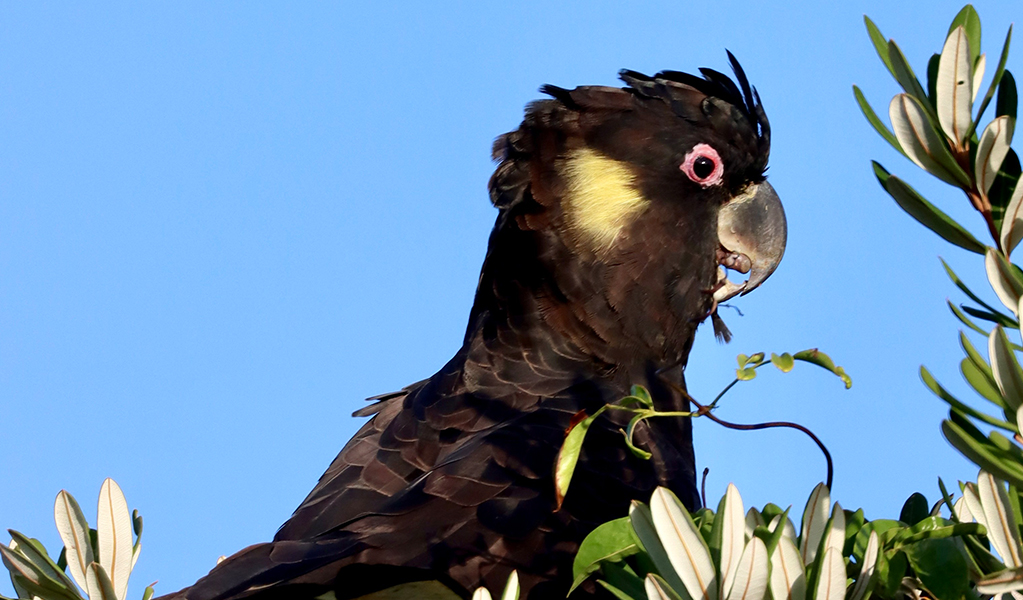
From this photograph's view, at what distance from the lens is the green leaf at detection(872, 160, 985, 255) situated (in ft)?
3.56

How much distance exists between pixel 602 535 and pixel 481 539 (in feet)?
3.91

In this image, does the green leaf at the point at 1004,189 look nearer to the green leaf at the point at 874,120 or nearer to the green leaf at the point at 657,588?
the green leaf at the point at 874,120

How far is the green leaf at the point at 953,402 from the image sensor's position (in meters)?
A: 0.95

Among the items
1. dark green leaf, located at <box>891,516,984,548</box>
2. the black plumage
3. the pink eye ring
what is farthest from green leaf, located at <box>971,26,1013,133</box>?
the pink eye ring

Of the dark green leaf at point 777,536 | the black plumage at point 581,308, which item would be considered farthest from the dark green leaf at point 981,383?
the black plumage at point 581,308

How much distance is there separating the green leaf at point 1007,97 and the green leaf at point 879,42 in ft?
0.40

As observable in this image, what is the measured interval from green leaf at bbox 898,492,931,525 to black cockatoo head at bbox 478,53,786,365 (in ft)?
A: 7.42

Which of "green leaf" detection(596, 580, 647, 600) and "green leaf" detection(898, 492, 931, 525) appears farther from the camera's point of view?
"green leaf" detection(898, 492, 931, 525)

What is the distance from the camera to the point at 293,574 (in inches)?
74.0

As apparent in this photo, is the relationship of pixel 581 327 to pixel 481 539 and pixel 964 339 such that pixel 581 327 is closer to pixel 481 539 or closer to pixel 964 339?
pixel 481 539

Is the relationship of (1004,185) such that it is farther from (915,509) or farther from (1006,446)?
(915,509)

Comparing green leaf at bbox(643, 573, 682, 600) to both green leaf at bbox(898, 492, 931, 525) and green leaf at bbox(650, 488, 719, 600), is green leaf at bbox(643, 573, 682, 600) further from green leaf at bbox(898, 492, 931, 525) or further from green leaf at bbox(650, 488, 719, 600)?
green leaf at bbox(898, 492, 931, 525)

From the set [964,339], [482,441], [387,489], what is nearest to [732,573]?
[964,339]

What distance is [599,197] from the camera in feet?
12.5
